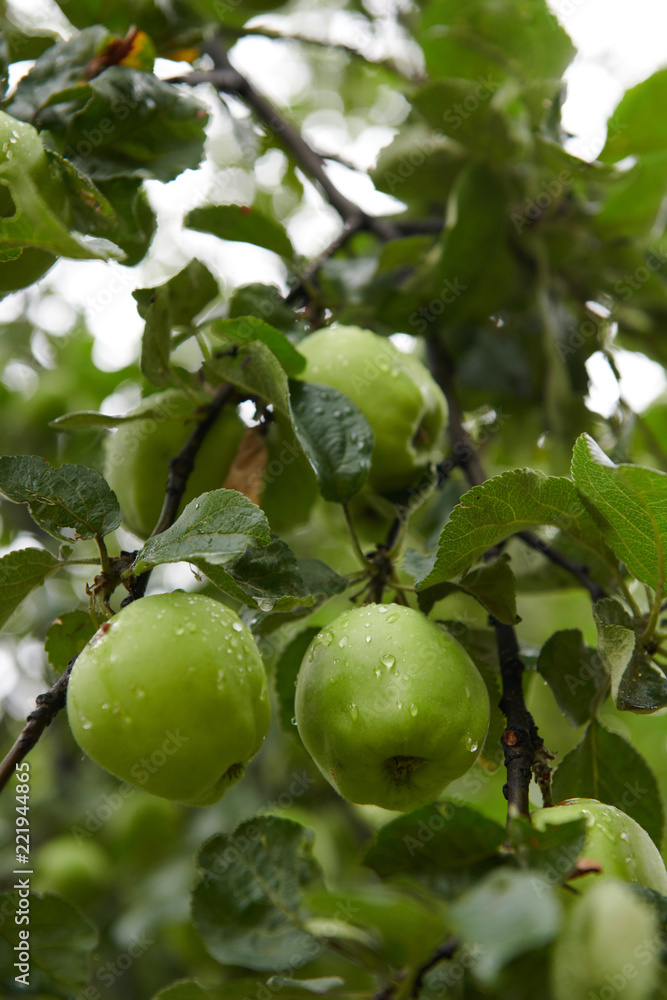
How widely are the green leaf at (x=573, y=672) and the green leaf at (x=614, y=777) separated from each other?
25mm

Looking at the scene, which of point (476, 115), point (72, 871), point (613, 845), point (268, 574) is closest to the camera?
point (613, 845)

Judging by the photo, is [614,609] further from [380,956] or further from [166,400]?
[166,400]

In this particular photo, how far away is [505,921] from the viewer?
1.55 feet

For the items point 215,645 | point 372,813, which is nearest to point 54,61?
point 215,645

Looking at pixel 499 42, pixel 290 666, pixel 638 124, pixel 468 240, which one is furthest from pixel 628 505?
pixel 499 42

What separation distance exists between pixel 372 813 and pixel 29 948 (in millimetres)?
1784

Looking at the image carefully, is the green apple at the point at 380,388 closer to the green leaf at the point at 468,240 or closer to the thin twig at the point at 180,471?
the thin twig at the point at 180,471

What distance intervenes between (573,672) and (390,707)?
32 centimetres

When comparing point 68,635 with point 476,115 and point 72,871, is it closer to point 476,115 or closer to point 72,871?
point 476,115

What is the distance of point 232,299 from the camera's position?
3.82 ft

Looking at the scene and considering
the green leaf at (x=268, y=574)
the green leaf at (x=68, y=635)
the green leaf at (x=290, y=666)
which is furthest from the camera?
the green leaf at (x=290, y=666)

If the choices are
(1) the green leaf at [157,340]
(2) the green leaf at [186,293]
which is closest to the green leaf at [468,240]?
(2) the green leaf at [186,293]

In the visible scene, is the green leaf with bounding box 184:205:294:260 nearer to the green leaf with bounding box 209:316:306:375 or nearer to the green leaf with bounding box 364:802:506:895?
the green leaf with bounding box 209:316:306:375

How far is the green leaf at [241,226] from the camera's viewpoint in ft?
4.12
